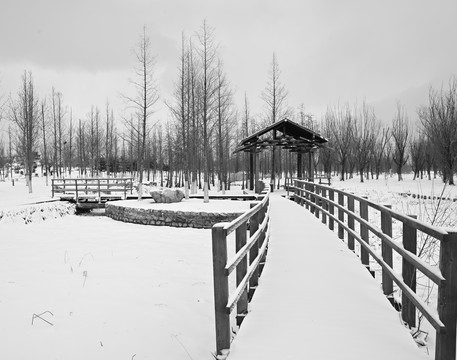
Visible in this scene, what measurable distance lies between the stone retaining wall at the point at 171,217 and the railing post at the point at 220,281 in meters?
8.48

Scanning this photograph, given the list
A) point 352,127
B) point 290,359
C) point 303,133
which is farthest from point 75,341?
point 352,127

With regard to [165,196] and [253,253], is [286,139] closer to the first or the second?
[165,196]

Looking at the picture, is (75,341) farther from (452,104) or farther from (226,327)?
(452,104)

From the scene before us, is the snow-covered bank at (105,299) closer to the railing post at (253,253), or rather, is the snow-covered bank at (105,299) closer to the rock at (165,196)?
the railing post at (253,253)

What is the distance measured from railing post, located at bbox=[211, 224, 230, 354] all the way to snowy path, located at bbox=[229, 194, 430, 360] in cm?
20

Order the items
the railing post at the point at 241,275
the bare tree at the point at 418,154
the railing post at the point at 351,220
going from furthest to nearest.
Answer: the bare tree at the point at 418,154 → the railing post at the point at 351,220 → the railing post at the point at 241,275

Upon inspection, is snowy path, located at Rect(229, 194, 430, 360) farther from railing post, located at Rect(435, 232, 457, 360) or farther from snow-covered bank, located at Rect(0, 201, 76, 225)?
snow-covered bank, located at Rect(0, 201, 76, 225)

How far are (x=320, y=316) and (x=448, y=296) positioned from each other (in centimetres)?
136

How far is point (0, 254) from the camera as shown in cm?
805

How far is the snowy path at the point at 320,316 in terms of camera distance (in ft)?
9.00

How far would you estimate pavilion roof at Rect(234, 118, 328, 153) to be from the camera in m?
18.4

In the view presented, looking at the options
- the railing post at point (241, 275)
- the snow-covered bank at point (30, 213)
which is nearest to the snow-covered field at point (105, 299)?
the railing post at point (241, 275)

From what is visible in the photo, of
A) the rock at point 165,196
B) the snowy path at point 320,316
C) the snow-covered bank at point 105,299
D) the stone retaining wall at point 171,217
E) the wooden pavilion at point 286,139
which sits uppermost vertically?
the wooden pavilion at point 286,139

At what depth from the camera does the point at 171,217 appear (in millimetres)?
12797
